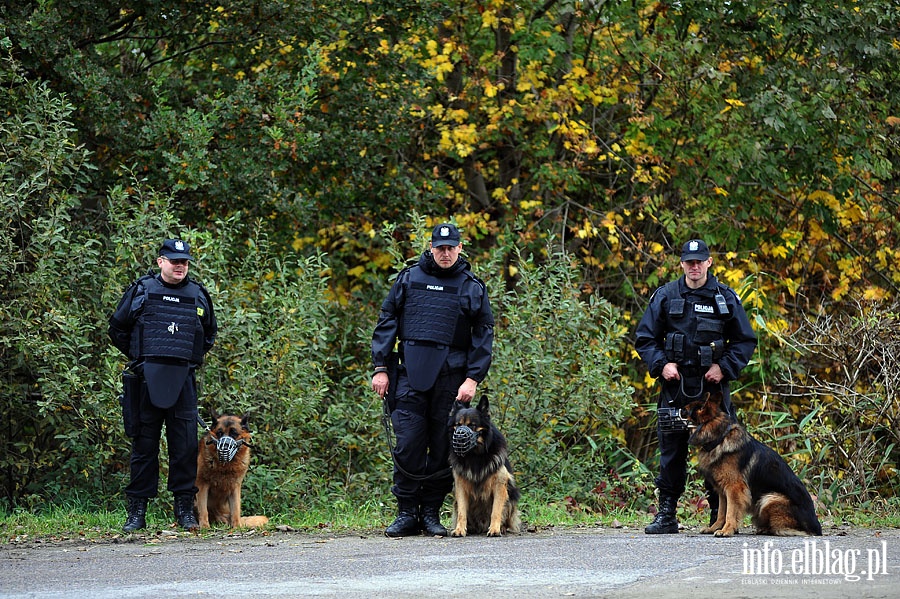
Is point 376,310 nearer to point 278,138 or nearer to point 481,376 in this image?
point 278,138

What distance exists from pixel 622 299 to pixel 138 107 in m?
7.40

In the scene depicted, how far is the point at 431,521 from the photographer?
8430 millimetres

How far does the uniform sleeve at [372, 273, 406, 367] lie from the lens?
27.3 ft

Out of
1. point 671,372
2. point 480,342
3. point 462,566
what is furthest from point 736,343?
point 462,566

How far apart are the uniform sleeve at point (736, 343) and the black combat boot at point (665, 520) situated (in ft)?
3.30

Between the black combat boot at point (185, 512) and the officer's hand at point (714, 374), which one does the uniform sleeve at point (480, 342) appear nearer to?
the officer's hand at point (714, 374)

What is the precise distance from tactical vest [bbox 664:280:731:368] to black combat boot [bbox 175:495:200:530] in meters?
→ 3.76

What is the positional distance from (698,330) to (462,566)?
2.80 meters

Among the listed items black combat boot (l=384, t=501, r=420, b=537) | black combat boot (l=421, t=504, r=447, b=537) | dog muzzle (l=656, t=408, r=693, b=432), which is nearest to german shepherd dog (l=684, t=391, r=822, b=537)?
dog muzzle (l=656, t=408, r=693, b=432)

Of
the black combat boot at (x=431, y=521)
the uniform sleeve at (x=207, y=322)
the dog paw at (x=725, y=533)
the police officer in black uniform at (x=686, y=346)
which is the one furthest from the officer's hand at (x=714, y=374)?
the uniform sleeve at (x=207, y=322)

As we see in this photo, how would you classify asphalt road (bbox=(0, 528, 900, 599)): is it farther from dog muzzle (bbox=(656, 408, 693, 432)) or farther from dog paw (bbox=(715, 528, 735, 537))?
dog muzzle (bbox=(656, 408, 693, 432))

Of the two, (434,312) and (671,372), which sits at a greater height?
(434,312)

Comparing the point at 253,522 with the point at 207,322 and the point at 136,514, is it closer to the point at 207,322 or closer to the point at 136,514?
the point at 136,514

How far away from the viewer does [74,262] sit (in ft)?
36.3
